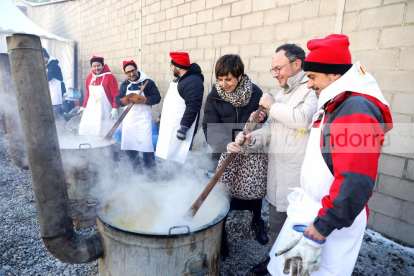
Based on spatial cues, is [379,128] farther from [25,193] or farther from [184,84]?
[25,193]

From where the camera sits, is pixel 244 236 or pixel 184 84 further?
pixel 184 84

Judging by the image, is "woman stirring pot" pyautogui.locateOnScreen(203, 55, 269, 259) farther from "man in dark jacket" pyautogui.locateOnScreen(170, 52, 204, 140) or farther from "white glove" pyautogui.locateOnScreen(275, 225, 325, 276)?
"white glove" pyautogui.locateOnScreen(275, 225, 325, 276)

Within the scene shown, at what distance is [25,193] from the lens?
4324 mm

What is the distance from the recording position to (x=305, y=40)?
371 cm

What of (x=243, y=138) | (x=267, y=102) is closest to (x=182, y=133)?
(x=243, y=138)

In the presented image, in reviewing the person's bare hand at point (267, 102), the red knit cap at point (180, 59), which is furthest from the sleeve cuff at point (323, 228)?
the red knit cap at point (180, 59)

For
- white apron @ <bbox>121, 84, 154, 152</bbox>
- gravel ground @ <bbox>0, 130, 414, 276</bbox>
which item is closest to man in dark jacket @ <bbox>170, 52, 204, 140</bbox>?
white apron @ <bbox>121, 84, 154, 152</bbox>

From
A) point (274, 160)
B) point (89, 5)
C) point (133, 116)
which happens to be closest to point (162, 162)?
point (133, 116)

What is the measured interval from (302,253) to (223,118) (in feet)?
5.24

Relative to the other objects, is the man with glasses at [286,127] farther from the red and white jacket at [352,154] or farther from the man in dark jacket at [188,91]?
the man in dark jacket at [188,91]

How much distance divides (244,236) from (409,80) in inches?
102

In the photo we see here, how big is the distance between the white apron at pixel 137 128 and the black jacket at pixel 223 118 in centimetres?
218

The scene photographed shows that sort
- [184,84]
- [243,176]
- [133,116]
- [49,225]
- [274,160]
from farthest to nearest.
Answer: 1. [133,116]
2. [184,84]
3. [243,176]
4. [274,160]
5. [49,225]

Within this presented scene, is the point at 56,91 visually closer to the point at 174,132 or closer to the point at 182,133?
the point at 174,132
